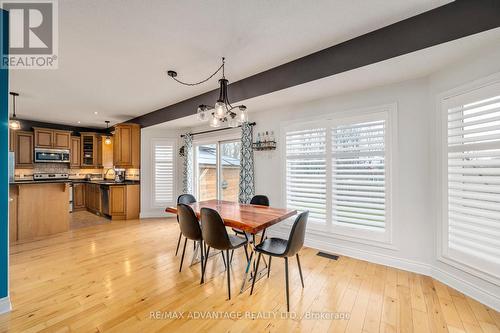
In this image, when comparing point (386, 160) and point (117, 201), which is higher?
point (386, 160)

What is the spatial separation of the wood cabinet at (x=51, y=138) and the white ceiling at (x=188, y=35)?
2819 millimetres

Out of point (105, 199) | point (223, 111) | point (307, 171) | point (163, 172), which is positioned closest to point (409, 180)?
point (307, 171)

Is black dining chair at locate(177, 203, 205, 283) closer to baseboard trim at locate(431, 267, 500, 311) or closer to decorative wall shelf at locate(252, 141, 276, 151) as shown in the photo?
decorative wall shelf at locate(252, 141, 276, 151)

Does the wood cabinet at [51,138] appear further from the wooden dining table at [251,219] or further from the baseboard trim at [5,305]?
the wooden dining table at [251,219]

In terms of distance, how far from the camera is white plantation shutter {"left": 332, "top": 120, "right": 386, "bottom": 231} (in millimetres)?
2758

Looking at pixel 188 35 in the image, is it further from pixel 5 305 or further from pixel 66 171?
pixel 66 171

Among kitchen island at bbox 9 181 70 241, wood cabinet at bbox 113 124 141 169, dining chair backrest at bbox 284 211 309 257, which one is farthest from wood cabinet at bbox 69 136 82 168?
dining chair backrest at bbox 284 211 309 257

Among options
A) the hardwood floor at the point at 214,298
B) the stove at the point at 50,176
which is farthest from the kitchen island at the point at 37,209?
the stove at the point at 50,176

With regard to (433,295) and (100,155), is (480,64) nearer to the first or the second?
(433,295)

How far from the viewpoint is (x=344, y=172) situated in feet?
9.92

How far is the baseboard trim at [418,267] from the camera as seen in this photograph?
195cm

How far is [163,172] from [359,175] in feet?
15.5

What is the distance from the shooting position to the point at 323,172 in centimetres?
322

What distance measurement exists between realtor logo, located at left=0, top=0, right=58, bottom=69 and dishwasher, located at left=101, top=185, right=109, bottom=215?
346 cm
